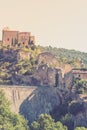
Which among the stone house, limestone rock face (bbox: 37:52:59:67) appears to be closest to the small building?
the stone house

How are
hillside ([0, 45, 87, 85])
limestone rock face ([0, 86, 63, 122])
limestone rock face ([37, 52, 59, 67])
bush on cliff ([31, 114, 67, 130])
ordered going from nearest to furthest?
bush on cliff ([31, 114, 67, 130])
limestone rock face ([0, 86, 63, 122])
hillside ([0, 45, 87, 85])
limestone rock face ([37, 52, 59, 67])

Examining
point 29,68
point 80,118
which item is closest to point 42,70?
point 29,68

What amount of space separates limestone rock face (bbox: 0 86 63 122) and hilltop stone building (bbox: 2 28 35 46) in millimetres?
10369

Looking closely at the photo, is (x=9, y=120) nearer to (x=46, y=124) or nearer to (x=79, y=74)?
(x=46, y=124)

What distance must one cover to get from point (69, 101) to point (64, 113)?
203 centimetres

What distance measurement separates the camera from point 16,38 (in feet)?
434

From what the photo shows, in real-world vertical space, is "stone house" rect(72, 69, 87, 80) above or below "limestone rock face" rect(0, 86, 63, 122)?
above

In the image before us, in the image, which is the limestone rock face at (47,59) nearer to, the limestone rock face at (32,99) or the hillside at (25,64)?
the hillside at (25,64)

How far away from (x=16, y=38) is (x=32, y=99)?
11.6m

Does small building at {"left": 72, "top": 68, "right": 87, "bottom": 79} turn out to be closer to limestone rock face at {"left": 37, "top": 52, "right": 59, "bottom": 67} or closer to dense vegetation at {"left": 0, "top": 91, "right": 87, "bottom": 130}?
limestone rock face at {"left": 37, "top": 52, "right": 59, "bottom": 67}

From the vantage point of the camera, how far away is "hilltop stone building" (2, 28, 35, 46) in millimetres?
131875

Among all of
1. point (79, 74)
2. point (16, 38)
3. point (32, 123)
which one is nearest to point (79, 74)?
point (79, 74)

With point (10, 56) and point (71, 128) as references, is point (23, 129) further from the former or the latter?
A: point (10, 56)

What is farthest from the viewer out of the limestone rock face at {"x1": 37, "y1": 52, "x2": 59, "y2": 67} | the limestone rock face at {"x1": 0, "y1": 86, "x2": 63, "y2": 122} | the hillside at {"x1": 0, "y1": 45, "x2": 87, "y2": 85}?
the limestone rock face at {"x1": 37, "y1": 52, "x2": 59, "y2": 67}
